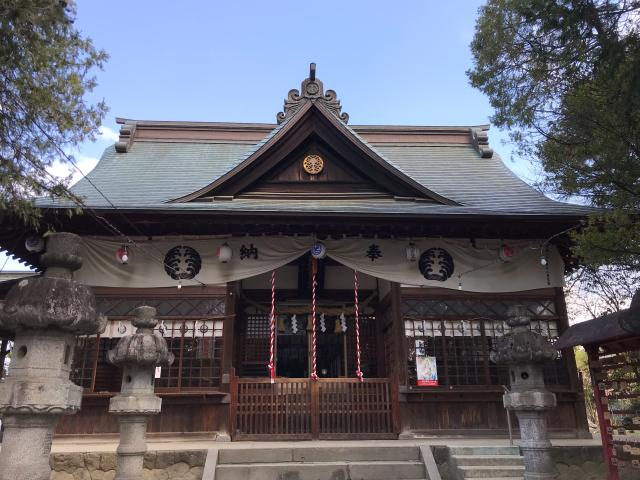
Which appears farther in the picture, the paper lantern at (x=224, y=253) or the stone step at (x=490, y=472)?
the paper lantern at (x=224, y=253)

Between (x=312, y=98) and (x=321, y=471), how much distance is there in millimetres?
8247

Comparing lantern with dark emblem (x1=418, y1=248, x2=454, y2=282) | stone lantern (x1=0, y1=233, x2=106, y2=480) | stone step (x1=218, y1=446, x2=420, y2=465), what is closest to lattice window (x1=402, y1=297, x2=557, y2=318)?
lantern with dark emblem (x1=418, y1=248, x2=454, y2=282)

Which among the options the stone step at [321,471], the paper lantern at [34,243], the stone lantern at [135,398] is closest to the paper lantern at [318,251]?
the stone step at [321,471]

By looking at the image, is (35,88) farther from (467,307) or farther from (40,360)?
(467,307)

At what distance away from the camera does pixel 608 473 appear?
7.51m

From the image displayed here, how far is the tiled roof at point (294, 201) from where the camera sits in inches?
397

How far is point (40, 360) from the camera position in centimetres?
397

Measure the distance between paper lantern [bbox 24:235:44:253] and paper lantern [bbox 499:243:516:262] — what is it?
9771 mm

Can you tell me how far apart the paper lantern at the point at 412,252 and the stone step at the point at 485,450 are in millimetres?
3778

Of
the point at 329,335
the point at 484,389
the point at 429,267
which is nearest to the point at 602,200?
the point at 429,267

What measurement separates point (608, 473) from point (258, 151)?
905 centimetres

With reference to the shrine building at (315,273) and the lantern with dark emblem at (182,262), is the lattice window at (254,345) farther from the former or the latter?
the lantern with dark emblem at (182,262)

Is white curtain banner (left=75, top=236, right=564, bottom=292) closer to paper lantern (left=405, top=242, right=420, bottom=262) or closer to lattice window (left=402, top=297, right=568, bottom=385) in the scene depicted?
paper lantern (left=405, top=242, right=420, bottom=262)

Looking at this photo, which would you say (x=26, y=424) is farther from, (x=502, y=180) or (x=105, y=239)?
(x=502, y=180)
